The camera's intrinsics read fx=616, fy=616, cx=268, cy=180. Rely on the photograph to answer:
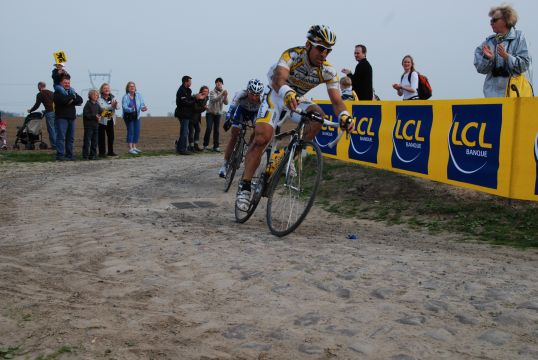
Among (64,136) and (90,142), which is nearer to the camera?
(64,136)

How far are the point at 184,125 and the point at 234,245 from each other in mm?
13201

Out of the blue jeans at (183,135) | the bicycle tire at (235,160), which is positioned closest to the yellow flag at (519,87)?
the bicycle tire at (235,160)

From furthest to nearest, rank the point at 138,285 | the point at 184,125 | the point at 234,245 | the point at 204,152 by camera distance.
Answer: the point at 204,152, the point at 184,125, the point at 234,245, the point at 138,285

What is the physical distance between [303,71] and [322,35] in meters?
0.59

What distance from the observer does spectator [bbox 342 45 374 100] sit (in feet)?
45.5

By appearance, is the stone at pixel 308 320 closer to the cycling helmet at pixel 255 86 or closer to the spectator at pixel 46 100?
the cycling helmet at pixel 255 86

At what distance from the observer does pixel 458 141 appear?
9.03m

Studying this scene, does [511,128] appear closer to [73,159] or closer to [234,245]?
[234,245]

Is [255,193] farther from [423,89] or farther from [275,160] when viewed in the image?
[423,89]

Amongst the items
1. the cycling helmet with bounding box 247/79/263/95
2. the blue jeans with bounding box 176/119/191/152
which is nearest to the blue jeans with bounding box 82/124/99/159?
the blue jeans with bounding box 176/119/191/152

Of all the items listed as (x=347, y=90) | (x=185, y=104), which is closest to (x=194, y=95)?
(x=185, y=104)

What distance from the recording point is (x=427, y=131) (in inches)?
388

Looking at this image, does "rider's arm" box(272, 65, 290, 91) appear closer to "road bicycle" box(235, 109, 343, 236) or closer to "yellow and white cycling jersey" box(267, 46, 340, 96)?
"yellow and white cycling jersey" box(267, 46, 340, 96)

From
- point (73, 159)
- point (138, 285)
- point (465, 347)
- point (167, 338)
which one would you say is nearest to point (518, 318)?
point (465, 347)
